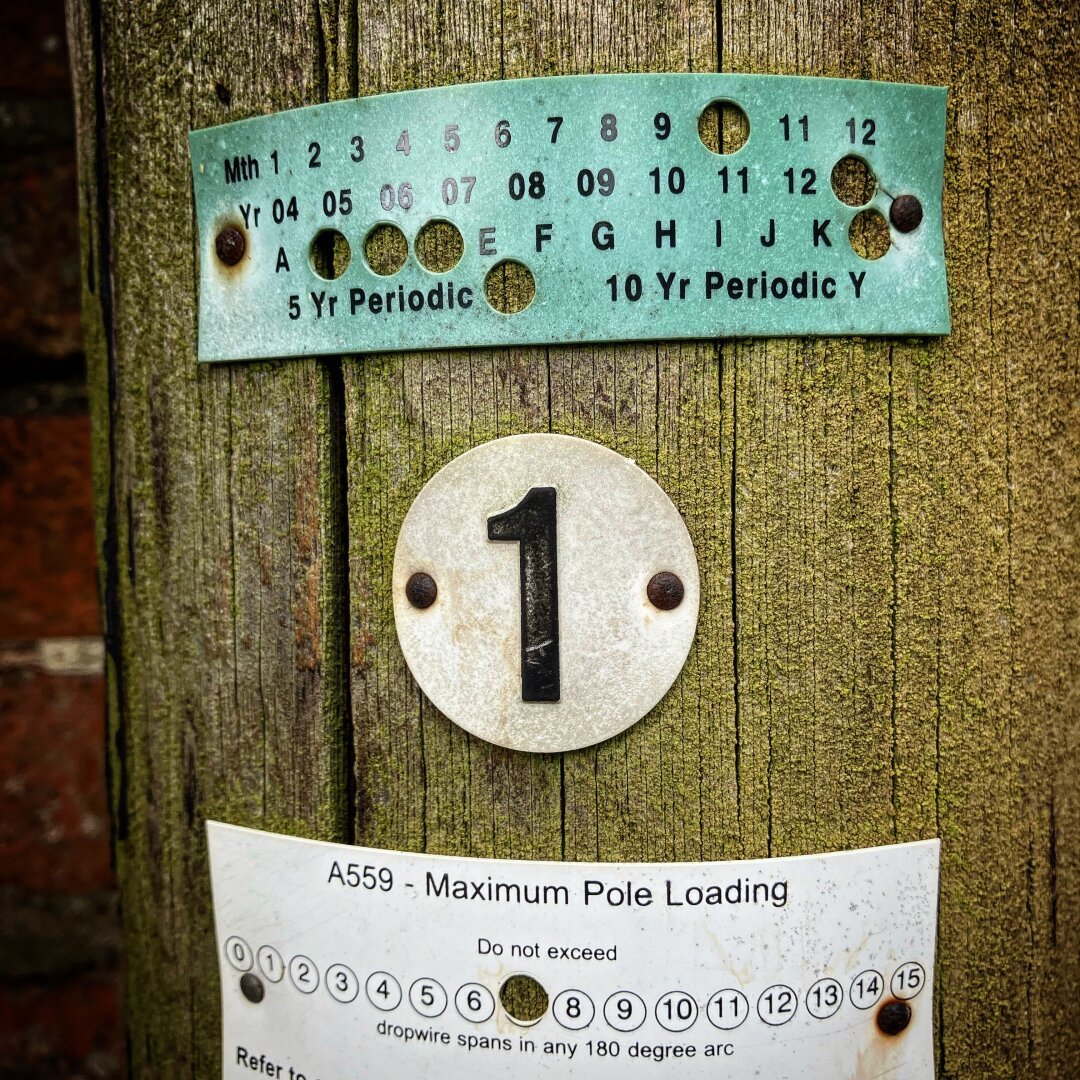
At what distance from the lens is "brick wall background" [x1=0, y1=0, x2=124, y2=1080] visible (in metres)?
0.86

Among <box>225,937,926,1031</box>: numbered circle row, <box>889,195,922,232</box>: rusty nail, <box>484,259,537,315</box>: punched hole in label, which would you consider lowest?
<box>225,937,926,1031</box>: numbered circle row

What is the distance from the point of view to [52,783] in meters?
0.88

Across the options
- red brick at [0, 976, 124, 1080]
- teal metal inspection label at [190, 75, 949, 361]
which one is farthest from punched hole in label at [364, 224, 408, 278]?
red brick at [0, 976, 124, 1080]

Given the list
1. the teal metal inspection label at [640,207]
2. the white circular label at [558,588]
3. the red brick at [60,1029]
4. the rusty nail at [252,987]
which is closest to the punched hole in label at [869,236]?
the teal metal inspection label at [640,207]

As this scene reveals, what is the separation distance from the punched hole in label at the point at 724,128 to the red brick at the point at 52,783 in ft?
2.42

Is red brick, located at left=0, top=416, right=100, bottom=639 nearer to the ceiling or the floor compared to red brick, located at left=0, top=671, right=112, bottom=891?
nearer to the ceiling

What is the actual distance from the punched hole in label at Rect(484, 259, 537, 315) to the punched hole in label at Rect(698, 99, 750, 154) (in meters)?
0.12

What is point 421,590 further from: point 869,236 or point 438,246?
point 869,236

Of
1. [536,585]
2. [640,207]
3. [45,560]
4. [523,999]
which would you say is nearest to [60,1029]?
[45,560]

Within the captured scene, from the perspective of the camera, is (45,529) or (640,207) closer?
(640,207)

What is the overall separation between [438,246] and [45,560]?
60cm

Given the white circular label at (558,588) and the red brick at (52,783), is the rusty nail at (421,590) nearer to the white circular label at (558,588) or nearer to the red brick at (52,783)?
the white circular label at (558,588)

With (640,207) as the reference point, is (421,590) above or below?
below

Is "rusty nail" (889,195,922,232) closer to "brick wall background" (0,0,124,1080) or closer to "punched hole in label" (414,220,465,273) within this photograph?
"punched hole in label" (414,220,465,273)
